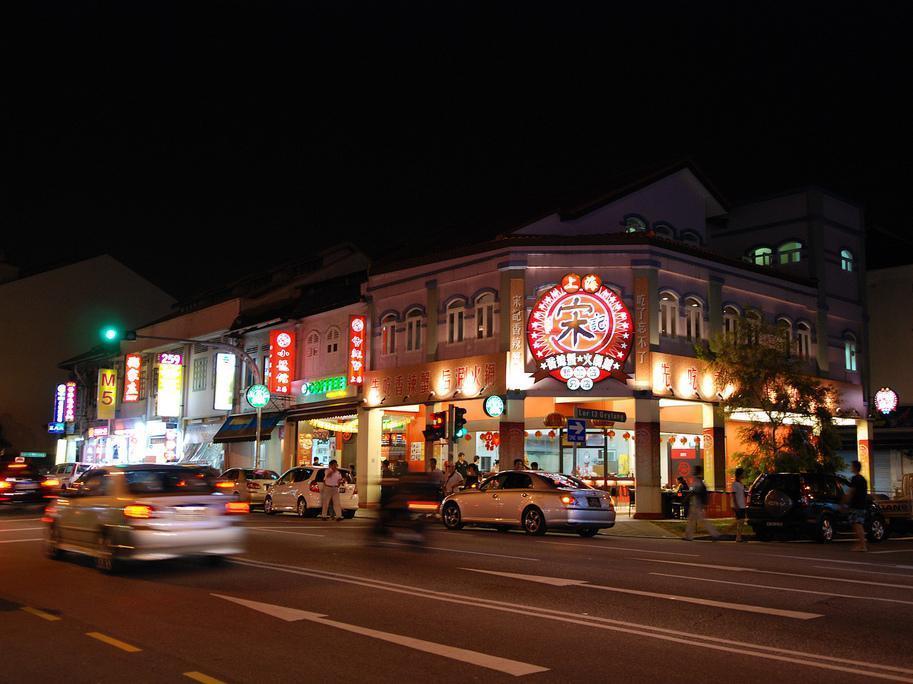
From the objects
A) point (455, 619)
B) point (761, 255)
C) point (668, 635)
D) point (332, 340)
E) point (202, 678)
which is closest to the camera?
point (202, 678)

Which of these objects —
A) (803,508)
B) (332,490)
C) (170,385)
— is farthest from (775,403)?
(170,385)

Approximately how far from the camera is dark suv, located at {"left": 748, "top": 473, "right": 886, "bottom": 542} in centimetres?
1983

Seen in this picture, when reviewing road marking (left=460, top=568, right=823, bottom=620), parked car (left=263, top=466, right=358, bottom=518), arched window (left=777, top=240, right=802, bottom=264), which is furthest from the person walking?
arched window (left=777, top=240, right=802, bottom=264)

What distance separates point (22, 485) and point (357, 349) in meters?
12.2

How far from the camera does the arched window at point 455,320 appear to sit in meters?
30.5

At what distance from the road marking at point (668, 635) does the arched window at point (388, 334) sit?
70.6 feet

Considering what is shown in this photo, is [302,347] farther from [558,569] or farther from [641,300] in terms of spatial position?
[558,569]

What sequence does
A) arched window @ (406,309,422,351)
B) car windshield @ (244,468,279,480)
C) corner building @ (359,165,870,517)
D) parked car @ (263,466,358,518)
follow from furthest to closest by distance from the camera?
arched window @ (406,309,422,351)
car windshield @ (244,468,279,480)
corner building @ (359,165,870,517)
parked car @ (263,466,358,518)

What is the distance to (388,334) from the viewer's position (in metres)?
33.3

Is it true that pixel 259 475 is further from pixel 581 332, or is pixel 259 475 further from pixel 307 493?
pixel 581 332

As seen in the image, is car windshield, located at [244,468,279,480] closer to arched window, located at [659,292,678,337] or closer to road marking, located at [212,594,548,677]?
arched window, located at [659,292,678,337]

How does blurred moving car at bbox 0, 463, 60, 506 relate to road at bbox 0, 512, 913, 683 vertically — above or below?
above

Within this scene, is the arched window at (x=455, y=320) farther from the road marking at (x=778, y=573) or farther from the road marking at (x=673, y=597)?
the road marking at (x=673, y=597)

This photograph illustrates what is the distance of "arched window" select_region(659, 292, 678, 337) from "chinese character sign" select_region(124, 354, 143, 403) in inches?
1211
